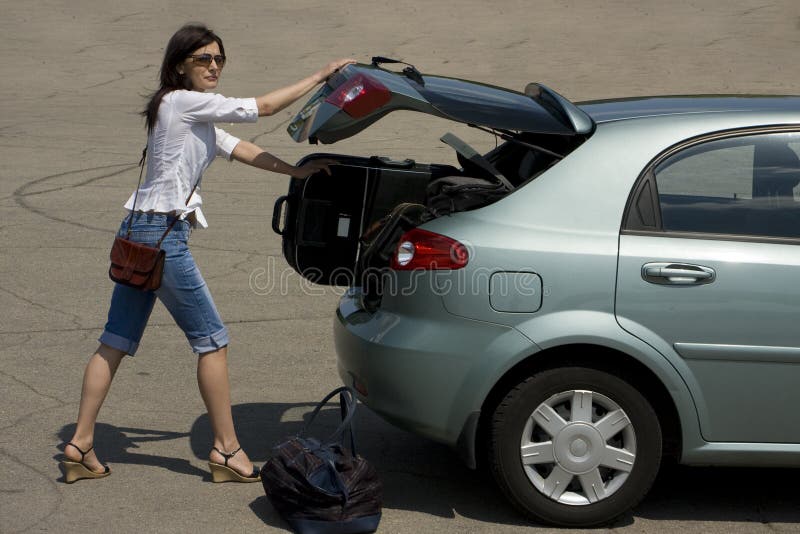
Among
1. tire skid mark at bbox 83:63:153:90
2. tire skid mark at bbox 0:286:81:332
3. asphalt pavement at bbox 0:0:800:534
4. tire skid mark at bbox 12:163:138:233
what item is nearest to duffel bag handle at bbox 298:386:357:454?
asphalt pavement at bbox 0:0:800:534

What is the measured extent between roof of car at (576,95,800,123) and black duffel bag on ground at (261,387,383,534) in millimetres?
1546

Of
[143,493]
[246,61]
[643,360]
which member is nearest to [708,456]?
[643,360]

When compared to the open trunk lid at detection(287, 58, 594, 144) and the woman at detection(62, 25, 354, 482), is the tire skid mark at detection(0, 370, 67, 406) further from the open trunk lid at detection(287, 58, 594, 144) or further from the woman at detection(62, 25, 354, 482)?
the open trunk lid at detection(287, 58, 594, 144)

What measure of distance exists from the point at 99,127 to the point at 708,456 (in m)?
12.6

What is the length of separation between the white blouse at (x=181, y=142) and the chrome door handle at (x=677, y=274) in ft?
5.51

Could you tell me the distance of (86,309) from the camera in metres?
7.40

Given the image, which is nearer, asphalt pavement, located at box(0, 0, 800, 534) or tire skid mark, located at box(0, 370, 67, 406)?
asphalt pavement, located at box(0, 0, 800, 534)

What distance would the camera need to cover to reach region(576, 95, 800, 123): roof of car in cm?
455

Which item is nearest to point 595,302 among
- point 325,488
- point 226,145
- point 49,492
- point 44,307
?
point 325,488

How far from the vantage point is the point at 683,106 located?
4.68 m

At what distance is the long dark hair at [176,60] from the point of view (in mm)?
4738

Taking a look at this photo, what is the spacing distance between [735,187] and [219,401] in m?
2.22

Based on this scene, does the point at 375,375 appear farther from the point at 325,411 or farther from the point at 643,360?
the point at 325,411

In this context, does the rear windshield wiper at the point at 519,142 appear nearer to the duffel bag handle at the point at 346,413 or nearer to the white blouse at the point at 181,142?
the white blouse at the point at 181,142
